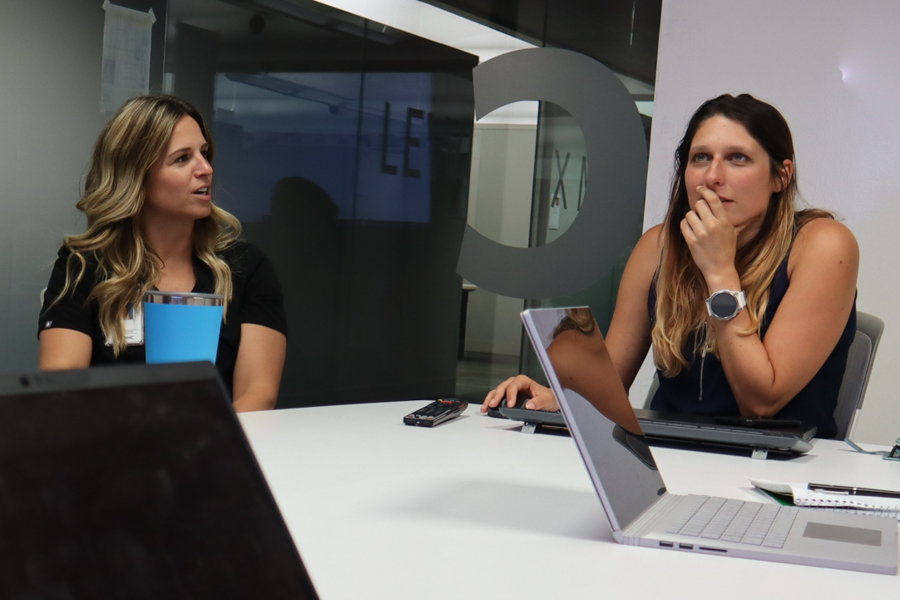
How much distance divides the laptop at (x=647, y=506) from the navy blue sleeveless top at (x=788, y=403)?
0.96 meters

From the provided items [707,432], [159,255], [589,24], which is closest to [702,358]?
[707,432]

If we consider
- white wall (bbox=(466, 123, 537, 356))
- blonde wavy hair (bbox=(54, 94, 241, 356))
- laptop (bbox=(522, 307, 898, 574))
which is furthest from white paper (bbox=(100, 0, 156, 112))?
laptop (bbox=(522, 307, 898, 574))

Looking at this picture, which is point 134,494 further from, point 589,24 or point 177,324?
point 589,24

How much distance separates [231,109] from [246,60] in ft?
0.83

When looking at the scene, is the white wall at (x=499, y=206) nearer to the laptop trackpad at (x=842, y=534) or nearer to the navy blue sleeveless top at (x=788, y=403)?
the navy blue sleeveless top at (x=788, y=403)

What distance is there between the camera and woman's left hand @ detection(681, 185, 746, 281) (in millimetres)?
1926

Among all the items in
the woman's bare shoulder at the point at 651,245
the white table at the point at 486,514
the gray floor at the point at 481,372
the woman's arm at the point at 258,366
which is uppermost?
the woman's bare shoulder at the point at 651,245

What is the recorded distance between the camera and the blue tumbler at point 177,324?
1.06m

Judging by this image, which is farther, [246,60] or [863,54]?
[246,60]

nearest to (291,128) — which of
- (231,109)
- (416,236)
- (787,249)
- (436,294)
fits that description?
(231,109)

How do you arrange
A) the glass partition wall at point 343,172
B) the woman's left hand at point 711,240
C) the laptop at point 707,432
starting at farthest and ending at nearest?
1. the glass partition wall at point 343,172
2. the woman's left hand at point 711,240
3. the laptop at point 707,432

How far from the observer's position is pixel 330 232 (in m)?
4.72

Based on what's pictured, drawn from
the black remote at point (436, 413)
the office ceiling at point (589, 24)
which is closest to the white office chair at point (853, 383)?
the black remote at point (436, 413)

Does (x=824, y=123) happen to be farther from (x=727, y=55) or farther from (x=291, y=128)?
(x=291, y=128)
